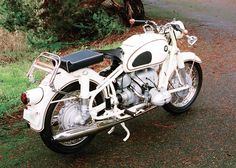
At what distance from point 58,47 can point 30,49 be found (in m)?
0.97

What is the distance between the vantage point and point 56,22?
11258mm

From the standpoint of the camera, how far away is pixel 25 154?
4.94 meters

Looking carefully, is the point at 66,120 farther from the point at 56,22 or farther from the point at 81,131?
the point at 56,22

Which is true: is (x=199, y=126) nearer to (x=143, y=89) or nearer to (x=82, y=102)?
(x=143, y=89)

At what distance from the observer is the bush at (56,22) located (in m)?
11.0

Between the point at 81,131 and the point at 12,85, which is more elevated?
the point at 81,131

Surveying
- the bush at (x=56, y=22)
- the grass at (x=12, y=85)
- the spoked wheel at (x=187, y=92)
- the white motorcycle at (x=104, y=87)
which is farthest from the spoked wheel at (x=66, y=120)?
the bush at (x=56, y=22)

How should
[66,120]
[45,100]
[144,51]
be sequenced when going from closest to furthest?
[45,100] → [66,120] → [144,51]

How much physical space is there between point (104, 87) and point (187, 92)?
1633 millimetres

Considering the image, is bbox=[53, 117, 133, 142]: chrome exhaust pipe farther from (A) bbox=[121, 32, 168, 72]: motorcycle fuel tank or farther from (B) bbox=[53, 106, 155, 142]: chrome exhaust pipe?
(A) bbox=[121, 32, 168, 72]: motorcycle fuel tank

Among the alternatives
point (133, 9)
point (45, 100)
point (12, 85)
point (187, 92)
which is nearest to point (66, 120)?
point (45, 100)

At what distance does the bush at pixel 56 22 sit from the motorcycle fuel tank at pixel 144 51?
235 inches

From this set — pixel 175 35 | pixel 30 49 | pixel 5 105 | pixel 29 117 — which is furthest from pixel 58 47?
pixel 29 117

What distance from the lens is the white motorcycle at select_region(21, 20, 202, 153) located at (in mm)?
4395
